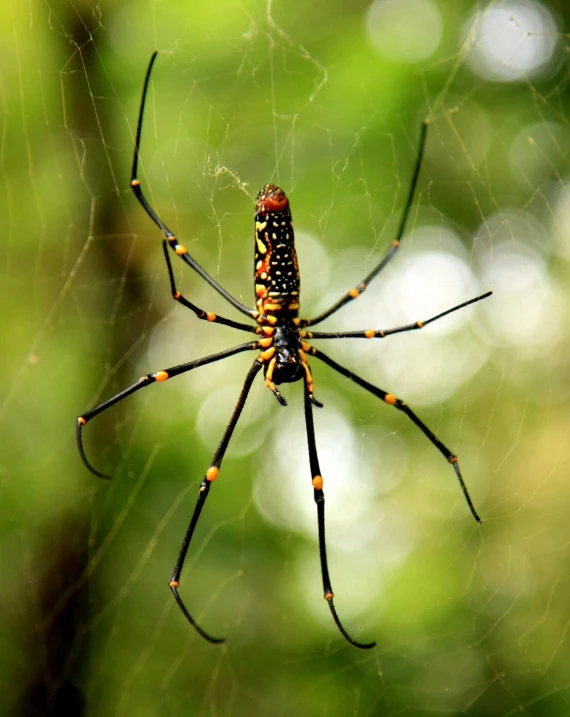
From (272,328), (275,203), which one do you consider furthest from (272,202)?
(272,328)

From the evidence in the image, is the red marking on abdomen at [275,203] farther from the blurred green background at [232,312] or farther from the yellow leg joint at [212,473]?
the blurred green background at [232,312]

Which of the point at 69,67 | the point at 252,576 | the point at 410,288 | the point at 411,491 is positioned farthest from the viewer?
the point at 411,491

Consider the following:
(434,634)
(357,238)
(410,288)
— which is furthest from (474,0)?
(434,634)

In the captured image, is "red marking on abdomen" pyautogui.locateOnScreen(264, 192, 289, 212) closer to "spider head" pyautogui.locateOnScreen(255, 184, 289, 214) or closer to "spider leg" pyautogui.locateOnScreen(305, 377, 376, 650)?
"spider head" pyautogui.locateOnScreen(255, 184, 289, 214)

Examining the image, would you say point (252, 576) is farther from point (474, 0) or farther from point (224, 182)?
point (474, 0)

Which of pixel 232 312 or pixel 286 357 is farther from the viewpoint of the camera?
pixel 232 312

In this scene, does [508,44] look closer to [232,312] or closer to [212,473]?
[232,312]

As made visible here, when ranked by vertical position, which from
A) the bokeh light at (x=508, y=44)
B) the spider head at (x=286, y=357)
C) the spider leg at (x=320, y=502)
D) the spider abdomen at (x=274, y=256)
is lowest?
the spider leg at (x=320, y=502)

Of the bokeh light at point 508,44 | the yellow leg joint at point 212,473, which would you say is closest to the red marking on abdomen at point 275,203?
the yellow leg joint at point 212,473
